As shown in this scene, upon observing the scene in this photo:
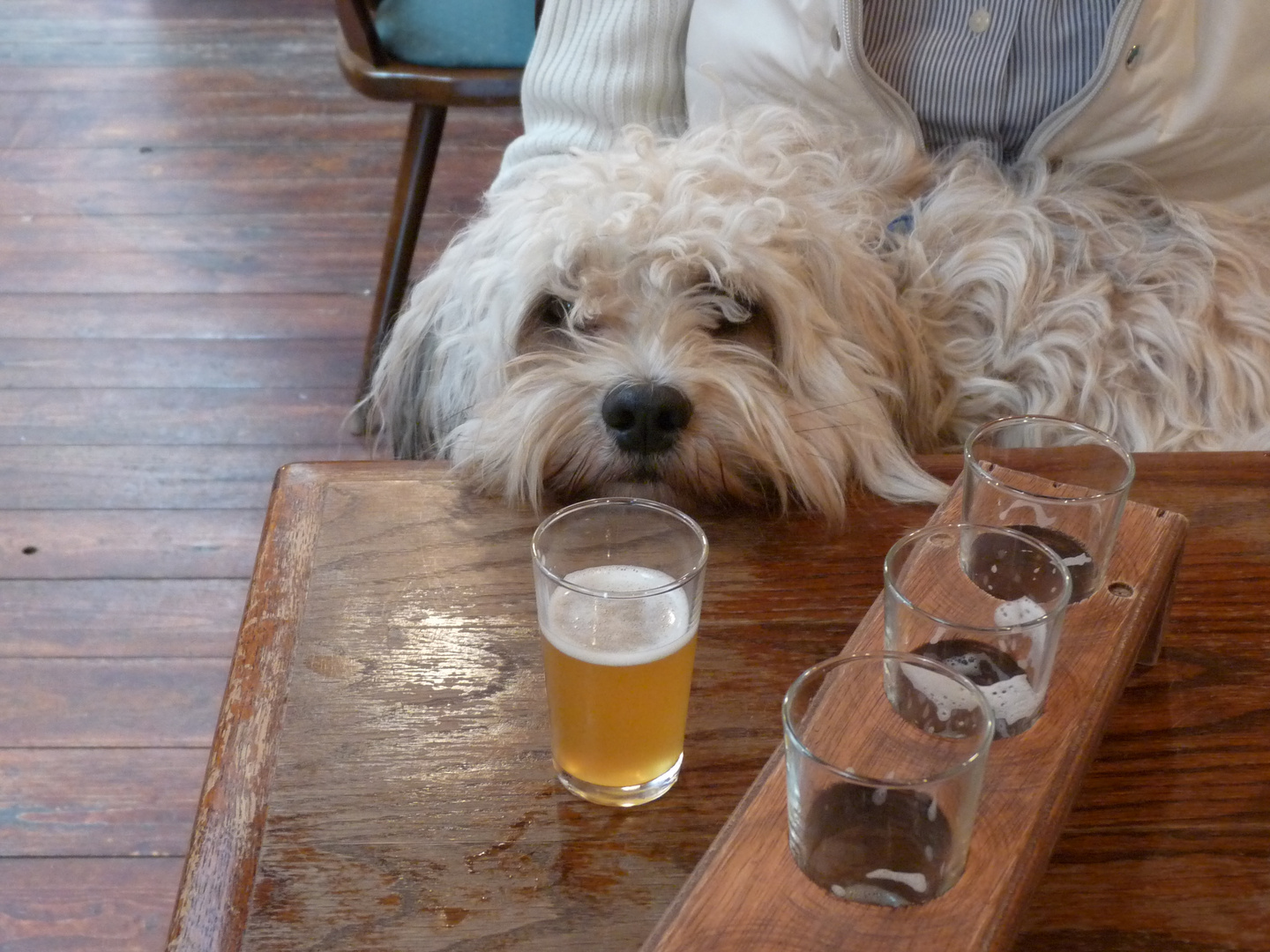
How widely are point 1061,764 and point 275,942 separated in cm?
43

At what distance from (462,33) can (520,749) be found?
176 centimetres

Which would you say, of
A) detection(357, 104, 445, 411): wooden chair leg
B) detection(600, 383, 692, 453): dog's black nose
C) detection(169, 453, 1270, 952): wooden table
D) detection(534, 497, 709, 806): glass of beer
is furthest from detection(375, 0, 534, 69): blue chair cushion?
detection(534, 497, 709, 806): glass of beer

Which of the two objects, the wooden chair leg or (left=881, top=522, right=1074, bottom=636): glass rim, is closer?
(left=881, top=522, right=1074, bottom=636): glass rim

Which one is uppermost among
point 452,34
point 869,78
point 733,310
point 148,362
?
point 869,78

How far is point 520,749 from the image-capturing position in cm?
82

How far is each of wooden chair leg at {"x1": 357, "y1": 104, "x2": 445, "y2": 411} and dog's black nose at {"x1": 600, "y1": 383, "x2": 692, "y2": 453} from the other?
138 cm

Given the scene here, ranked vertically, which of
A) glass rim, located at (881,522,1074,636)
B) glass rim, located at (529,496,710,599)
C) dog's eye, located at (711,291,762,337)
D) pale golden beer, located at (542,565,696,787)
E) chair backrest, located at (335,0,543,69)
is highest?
glass rim, located at (881,522,1074,636)

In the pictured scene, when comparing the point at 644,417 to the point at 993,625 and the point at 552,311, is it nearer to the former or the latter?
the point at 552,311

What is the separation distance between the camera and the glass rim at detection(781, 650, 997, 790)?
2.02 ft

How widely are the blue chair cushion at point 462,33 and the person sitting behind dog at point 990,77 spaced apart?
0.62 m

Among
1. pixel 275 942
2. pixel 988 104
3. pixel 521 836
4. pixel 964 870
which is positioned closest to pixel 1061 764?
pixel 964 870

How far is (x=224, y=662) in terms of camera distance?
2.07 meters

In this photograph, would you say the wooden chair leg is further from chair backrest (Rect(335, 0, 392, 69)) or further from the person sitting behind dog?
the person sitting behind dog

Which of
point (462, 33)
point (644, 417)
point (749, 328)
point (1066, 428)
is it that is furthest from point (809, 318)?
point (462, 33)
